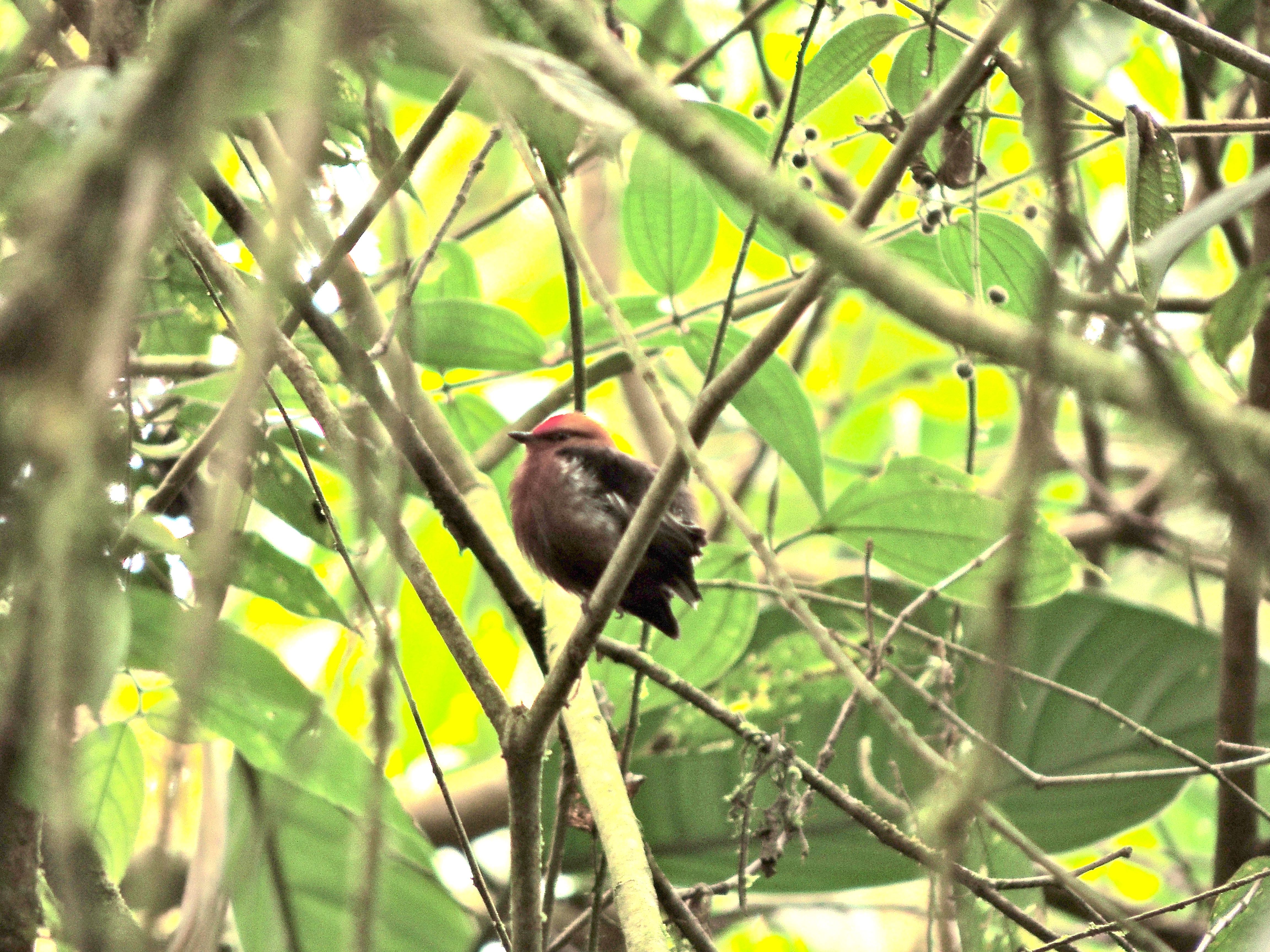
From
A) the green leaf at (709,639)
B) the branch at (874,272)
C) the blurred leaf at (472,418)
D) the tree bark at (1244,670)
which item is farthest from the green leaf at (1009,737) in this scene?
the branch at (874,272)

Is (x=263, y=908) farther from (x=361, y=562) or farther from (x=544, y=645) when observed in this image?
(x=361, y=562)

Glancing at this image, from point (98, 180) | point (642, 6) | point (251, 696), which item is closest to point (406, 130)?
point (642, 6)

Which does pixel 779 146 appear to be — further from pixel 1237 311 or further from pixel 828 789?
pixel 828 789

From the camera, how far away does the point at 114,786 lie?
1.85 metres

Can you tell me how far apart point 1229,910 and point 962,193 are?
48.3 inches

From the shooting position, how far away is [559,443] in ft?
9.86

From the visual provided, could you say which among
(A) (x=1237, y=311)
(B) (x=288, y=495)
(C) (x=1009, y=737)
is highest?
(B) (x=288, y=495)

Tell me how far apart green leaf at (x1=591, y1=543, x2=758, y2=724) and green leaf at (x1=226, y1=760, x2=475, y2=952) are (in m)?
0.48

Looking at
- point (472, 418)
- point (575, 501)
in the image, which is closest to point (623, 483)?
point (575, 501)

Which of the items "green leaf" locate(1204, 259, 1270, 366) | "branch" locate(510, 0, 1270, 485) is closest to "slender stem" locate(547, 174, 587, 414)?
"green leaf" locate(1204, 259, 1270, 366)

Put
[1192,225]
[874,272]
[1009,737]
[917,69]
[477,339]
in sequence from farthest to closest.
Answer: [1009,737], [477,339], [917,69], [1192,225], [874,272]

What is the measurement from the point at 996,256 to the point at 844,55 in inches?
16.8

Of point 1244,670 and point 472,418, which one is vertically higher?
point 472,418

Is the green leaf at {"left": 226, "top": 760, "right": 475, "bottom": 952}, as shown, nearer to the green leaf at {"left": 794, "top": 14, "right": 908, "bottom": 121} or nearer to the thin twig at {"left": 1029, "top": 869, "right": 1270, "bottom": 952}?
the thin twig at {"left": 1029, "top": 869, "right": 1270, "bottom": 952}
